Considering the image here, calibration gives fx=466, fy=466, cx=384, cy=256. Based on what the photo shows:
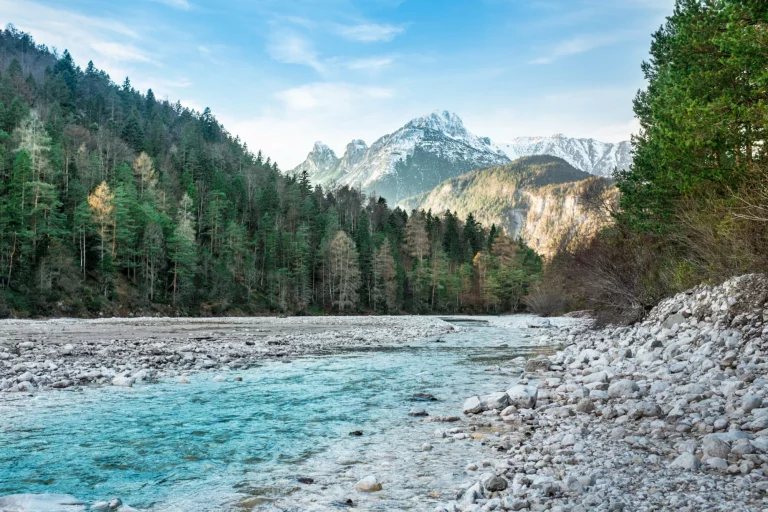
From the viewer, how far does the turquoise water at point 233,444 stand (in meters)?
4.88

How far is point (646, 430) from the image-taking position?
6148mm

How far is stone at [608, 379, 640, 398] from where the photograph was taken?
26.3 ft

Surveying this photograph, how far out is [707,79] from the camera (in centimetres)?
1052

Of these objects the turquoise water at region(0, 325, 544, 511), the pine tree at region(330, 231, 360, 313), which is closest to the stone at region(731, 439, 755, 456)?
the turquoise water at region(0, 325, 544, 511)

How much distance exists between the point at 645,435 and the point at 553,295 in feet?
200

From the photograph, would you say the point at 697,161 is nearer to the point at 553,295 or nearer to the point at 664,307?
the point at 664,307

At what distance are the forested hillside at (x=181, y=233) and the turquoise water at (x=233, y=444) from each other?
3830 centimetres

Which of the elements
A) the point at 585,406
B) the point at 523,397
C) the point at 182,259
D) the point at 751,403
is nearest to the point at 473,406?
the point at 523,397

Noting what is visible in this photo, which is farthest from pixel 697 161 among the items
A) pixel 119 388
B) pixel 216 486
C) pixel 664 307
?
pixel 119 388

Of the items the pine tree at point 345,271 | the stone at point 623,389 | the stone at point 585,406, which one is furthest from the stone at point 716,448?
the pine tree at point 345,271

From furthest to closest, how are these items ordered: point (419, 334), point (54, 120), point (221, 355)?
point (54, 120), point (419, 334), point (221, 355)

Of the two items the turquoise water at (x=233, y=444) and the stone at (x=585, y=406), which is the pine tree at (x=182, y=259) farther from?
the stone at (x=585, y=406)

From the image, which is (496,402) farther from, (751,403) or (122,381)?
(122,381)

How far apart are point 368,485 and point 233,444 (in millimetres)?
2575
